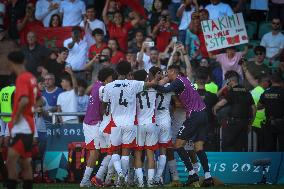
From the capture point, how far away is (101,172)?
64.8 feet

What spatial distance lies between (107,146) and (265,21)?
907 cm

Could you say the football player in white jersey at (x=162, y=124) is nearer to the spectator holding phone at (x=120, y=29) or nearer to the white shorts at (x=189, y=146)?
the white shorts at (x=189, y=146)

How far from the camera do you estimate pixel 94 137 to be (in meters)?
19.8

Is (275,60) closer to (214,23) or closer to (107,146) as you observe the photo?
(214,23)

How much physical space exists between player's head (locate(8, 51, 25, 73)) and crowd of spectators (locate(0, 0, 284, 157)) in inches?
281

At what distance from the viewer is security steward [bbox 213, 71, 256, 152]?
21797 mm

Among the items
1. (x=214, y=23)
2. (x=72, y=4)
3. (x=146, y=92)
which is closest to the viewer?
(x=146, y=92)

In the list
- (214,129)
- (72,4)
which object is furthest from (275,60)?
(72,4)

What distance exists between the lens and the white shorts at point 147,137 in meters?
19.4

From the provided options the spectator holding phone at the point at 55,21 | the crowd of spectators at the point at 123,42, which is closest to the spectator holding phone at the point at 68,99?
the crowd of spectators at the point at 123,42

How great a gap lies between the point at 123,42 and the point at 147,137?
21.1 ft

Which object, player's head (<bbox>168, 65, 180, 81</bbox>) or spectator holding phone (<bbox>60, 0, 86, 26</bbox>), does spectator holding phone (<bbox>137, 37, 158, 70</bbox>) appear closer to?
spectator holding phone (<bbox>60, 0, 86, 26</bbox>)

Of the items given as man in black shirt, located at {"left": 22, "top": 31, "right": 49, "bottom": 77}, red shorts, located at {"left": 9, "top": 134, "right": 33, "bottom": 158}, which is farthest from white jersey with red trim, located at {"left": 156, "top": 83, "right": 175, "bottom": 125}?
man in black shirt, located at {"left": 22, "top": 31, "right": 49, "bottom": 77}

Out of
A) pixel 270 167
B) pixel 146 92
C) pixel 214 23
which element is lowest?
pixel 270 167
